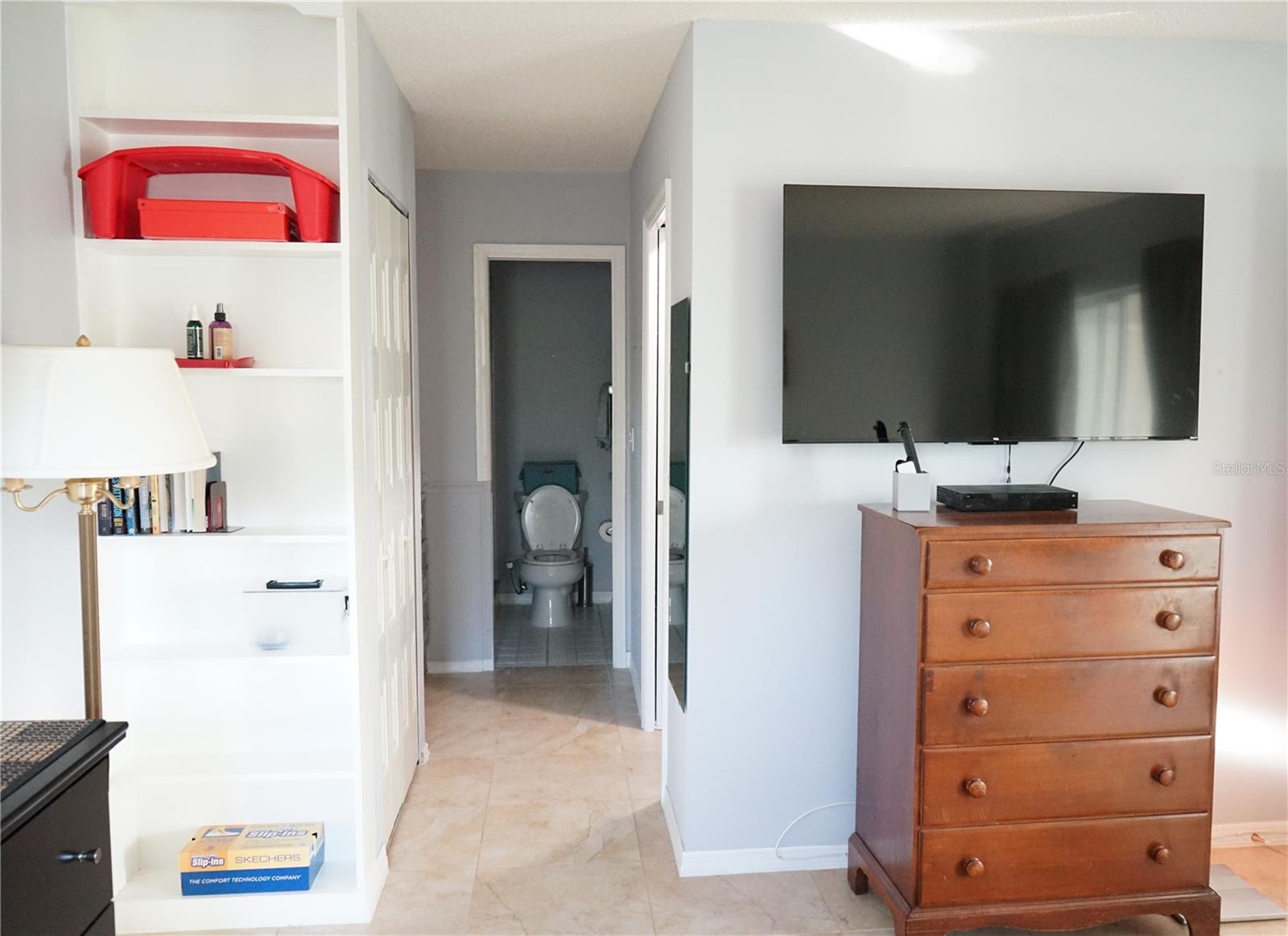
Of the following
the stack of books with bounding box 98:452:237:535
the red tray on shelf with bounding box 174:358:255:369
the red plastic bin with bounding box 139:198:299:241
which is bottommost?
the stack of books with bounding box 98:452:237:535

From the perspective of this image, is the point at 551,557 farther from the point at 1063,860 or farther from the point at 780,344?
the point at 1063,860

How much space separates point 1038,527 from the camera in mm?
2221

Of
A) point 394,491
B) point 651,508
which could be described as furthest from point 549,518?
point 394,491

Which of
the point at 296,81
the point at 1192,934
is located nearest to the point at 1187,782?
the point at 1192,934

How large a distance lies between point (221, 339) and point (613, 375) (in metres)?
2.31

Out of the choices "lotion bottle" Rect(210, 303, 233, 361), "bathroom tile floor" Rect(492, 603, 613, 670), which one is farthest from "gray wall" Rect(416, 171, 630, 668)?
"lotion bottle" Rect(210, 303, 233, 361)

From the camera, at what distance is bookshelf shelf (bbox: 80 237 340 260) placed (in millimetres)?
2318

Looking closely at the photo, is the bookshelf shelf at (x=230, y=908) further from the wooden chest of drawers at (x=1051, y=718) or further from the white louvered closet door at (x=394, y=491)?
the wooden chest of drawers at (x=1051, y=718)

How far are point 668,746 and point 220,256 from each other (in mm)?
1989

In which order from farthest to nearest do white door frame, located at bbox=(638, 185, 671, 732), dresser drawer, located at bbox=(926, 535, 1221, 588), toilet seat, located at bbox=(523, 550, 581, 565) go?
1. toilet seat, located at bbox=(523, 550, 581, 565)
2. white door frame, located at bbox=(638, 185, 671, 732)
3. dresser drawer, located at bbox=(926, 535, 1221, 588)

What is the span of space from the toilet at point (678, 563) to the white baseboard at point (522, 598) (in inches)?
121

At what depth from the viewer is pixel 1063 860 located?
2309 millimetres

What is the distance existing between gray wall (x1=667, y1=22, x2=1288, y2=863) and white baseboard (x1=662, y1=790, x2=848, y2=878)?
23 millimetres

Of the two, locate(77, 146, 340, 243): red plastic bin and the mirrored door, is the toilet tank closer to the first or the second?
the mirrored door
